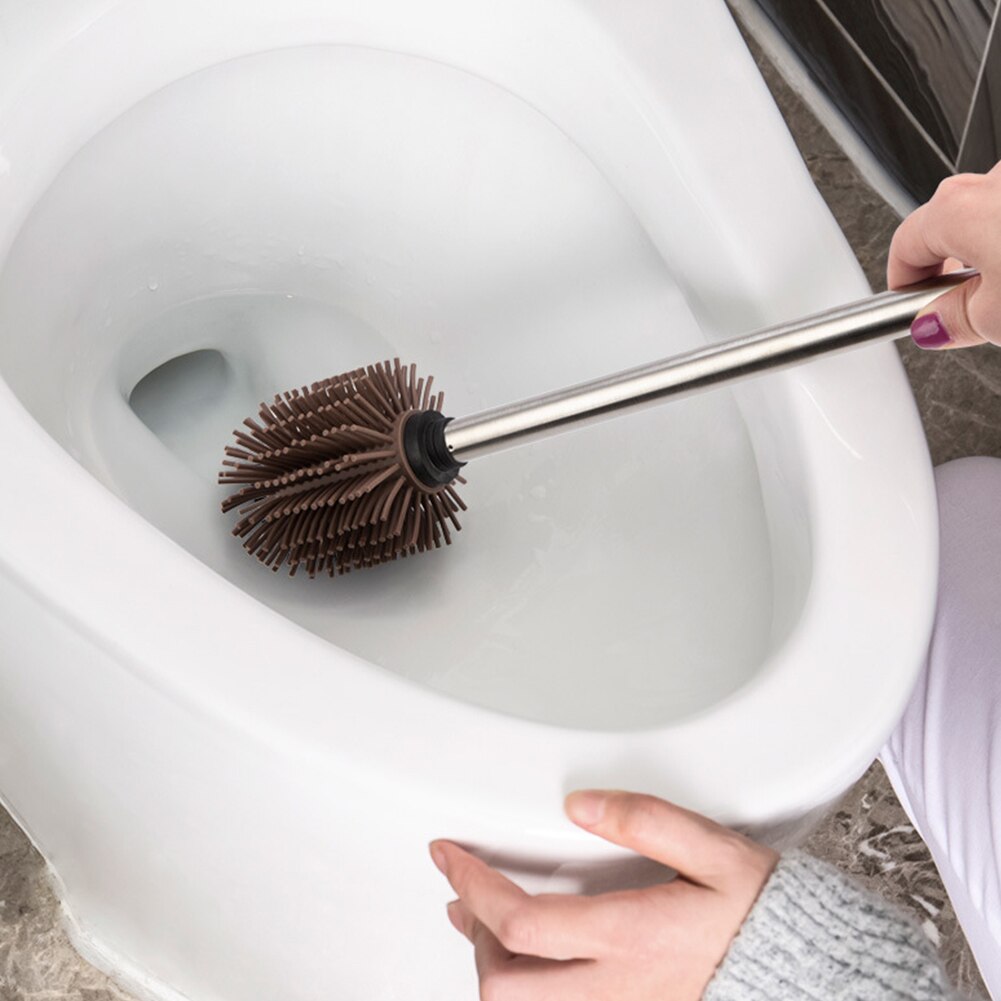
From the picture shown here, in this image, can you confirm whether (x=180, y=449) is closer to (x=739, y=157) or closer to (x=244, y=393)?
(x=244, y=393)

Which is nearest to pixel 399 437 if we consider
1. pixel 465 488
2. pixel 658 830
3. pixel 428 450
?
pixel 428 450

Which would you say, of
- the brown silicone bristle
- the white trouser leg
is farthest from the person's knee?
the brown silicone bristle

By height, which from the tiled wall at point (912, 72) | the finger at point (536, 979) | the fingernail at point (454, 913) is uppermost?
the tiled wall at point (912, 72)

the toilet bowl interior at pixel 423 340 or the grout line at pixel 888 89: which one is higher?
→ the grout line at pixel 888 89

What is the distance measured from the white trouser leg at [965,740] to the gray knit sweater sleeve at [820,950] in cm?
18

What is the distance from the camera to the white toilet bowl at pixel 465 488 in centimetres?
44

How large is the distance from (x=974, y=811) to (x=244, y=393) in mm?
439

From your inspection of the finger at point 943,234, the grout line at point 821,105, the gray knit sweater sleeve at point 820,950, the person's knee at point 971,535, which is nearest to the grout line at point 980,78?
the grout line at point 821,105

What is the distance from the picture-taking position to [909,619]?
1.57 feet

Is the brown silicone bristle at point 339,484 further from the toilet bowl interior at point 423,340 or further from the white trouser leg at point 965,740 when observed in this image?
the white trouser leg at point 965,740

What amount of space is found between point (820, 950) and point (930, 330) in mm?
219

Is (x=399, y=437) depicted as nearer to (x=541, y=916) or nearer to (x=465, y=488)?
(x=465, y=488)

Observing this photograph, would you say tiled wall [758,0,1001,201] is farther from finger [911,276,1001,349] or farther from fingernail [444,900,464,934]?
fingernail [444,900,464,934]

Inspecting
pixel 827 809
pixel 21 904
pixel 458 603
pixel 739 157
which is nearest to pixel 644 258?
pixel 739 157
